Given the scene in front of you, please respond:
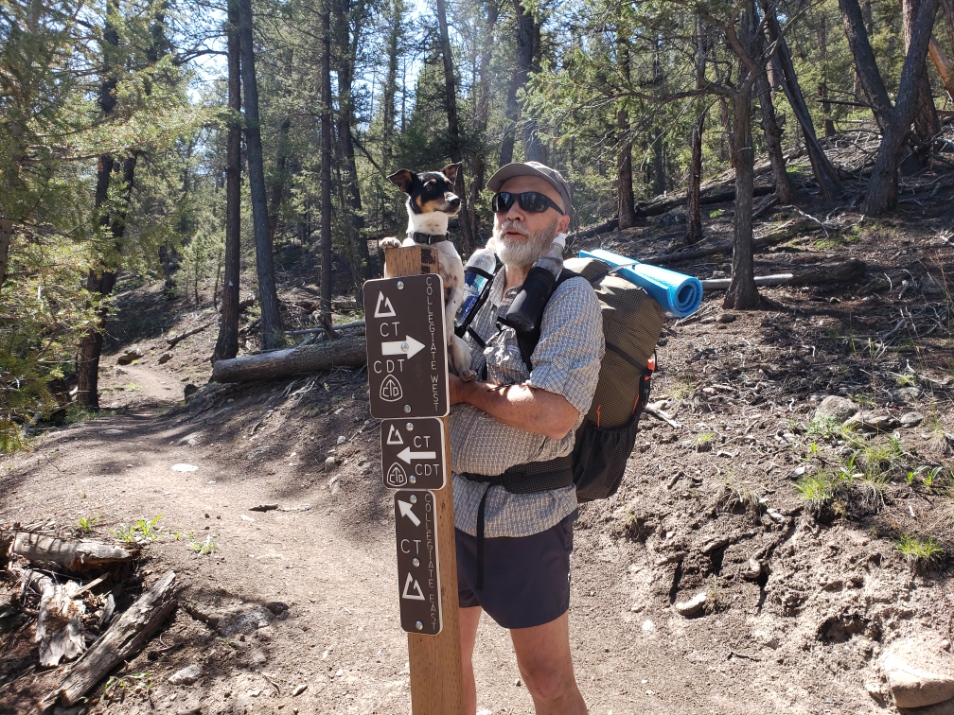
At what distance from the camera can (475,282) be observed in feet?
8.98

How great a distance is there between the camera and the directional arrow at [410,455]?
1868 millimetres

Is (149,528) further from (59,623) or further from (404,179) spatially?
(404,179)

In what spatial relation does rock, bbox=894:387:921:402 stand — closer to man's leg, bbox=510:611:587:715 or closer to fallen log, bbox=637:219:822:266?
man's leg, bbox=510:611:587:715

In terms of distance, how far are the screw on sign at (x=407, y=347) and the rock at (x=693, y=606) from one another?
289cm

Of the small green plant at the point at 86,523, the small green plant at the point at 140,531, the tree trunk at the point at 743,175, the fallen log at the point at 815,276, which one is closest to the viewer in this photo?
the small green plant at the point at 140,531

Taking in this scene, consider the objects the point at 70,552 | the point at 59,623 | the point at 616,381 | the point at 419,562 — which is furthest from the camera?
the point at 70,552

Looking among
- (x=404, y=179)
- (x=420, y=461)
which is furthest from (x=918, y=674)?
(x=404, y=179)

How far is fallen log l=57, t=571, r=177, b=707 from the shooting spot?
3535 millimetres

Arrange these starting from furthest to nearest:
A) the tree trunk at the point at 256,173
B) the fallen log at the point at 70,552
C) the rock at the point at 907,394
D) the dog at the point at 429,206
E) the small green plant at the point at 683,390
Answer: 1. the tree trunk at the point at 256,173
2. the small green plant at the point at 683,390
3. the rock at the point at 907,394
4. the fallen log at the point at 70,552
5. the dog at the point at 429,206

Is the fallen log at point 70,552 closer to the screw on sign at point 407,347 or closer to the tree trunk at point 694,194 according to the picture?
the screw on sign at point 407,347

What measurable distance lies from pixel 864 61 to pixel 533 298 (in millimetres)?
11168

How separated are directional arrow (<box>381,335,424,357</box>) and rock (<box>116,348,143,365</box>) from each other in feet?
83.1

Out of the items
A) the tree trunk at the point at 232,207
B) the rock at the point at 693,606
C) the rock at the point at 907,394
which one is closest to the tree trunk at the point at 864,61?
the rock at the point at 907,394

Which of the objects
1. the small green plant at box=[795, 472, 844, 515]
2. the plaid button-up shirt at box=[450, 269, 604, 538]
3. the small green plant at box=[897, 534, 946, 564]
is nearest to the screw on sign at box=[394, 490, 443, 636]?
the plaid button-up shirt at box=[450, 269, 604, 538]
